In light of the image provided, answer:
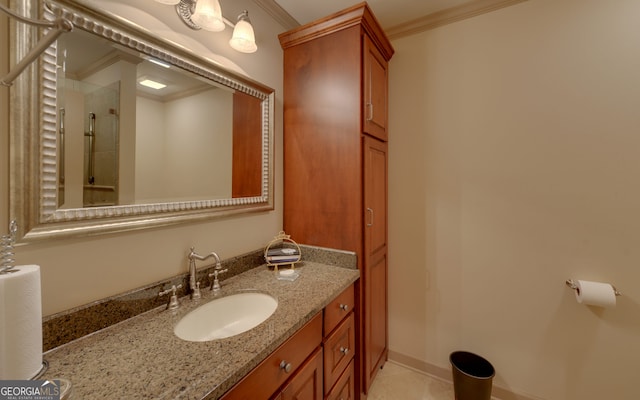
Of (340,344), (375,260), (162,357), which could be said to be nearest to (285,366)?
(162,357)

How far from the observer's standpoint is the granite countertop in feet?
2.00

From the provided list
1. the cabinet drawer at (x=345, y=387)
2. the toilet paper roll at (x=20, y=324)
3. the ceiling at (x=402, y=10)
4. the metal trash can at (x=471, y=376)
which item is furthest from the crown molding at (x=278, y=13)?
the metal trash can at (x=471, y=376)

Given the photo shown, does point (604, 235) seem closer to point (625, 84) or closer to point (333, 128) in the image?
point (625, 84)

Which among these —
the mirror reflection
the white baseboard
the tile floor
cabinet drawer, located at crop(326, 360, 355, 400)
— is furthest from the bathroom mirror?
the white baseboard

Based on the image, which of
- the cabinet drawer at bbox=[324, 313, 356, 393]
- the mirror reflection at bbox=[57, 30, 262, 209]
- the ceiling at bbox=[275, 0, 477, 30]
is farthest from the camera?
the ceiling at bbox=[275, 0, 477, 30]

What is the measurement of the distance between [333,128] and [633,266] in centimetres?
175

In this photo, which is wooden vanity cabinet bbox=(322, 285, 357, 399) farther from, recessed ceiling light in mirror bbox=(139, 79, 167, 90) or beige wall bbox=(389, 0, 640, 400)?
recessed ceiling light in mirror bbox=(139, 79, 167, 90)

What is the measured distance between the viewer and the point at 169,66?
1.09 metres

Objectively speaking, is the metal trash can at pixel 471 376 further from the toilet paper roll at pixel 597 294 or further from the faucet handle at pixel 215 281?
the faucet handle at pixel 215 281

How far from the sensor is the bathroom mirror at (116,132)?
2.43 ft

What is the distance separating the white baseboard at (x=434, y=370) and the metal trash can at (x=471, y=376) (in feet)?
0.44

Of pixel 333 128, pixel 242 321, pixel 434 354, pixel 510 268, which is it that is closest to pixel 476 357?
pixel 434 354

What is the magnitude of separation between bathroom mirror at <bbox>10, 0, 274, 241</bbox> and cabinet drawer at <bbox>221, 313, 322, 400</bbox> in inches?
27.1

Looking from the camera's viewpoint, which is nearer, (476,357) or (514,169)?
(514,169)
